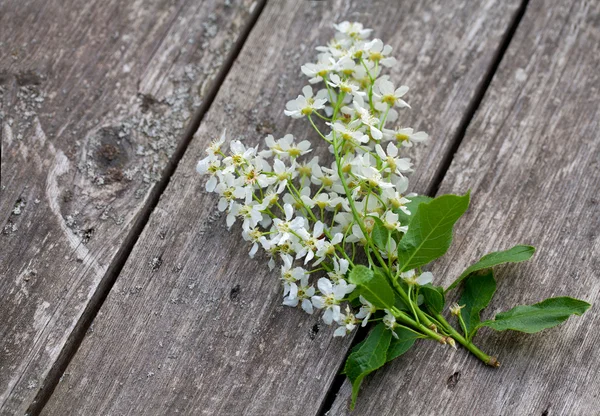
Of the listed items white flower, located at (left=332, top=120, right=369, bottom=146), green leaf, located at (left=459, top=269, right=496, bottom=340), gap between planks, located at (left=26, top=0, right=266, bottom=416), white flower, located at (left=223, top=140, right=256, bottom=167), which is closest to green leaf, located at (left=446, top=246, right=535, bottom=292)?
green leaf, located at (left=459, top=269, right=496, bottom=340)

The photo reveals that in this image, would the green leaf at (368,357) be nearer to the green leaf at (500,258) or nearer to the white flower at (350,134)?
the green leaf at (500,258)

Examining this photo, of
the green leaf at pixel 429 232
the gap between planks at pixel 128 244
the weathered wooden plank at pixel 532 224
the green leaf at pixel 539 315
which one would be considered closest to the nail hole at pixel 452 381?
the weathered wooden plank at pixel 532 224

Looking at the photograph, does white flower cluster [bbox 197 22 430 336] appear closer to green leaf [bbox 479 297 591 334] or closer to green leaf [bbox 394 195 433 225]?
green leaf [bbox 394 195 433 225]

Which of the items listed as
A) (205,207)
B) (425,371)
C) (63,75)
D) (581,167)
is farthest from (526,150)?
(63,75)

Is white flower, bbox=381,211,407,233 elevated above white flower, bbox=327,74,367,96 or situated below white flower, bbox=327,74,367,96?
below

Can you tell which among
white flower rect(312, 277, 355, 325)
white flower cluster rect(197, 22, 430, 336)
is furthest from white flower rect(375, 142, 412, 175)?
white flower rect(312, 277, 355, 325)

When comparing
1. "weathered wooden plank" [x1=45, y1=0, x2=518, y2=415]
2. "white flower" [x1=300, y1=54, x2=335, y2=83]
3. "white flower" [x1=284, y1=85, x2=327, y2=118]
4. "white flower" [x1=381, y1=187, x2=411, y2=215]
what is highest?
"white flower" [x1=300, y1=54, x2=335, y2=83]

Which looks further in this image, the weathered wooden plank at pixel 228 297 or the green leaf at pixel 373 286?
the weathered wooden plank at pixel 228 297

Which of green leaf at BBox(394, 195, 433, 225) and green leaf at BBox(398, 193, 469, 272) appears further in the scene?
green leaf at BBox(394, 195, 433, 225)

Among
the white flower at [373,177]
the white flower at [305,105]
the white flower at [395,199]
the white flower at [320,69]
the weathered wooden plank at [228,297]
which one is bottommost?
the weathered wooden plank at [228,297]
